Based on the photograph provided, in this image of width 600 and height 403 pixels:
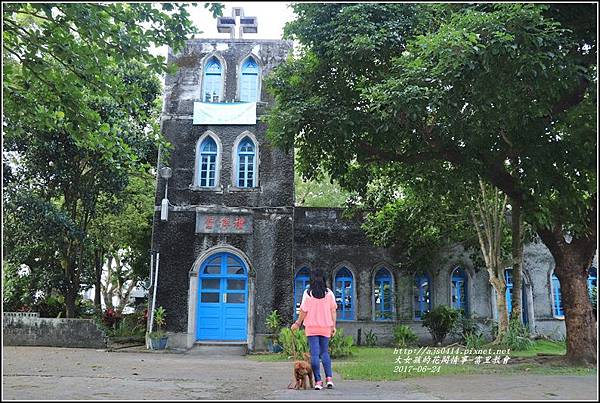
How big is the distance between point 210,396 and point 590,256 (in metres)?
7.34

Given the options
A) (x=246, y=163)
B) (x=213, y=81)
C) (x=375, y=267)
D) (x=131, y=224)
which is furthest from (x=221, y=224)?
(x=375, y=267)

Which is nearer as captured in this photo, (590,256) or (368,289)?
(590,256)

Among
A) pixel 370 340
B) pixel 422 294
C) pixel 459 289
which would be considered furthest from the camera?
pixel 459 289

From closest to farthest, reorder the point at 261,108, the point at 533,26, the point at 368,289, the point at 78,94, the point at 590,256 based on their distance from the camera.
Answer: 1. the point at 533,26
2. the point at 78,94
3. the point at 590,256
4. the point at 261,108
5. the point at 368,289

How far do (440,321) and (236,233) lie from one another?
6.70 metres

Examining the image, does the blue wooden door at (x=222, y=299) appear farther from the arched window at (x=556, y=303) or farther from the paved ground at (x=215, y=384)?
the arched window at (x=556, y=303)

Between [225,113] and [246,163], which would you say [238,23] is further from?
[246,163]

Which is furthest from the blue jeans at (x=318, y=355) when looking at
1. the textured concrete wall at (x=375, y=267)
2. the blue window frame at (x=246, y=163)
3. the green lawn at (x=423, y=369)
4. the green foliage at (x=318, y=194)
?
the green foliage at (x=318, y=194)

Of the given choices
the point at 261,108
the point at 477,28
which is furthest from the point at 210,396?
the point at 261,108

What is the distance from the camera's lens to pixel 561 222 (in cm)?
1020

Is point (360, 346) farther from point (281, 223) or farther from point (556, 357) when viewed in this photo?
point (556, 357)

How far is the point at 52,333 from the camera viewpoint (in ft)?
49.1

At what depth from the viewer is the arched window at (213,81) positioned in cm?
1648

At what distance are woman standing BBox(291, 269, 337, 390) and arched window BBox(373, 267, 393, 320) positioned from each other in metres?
11.0
